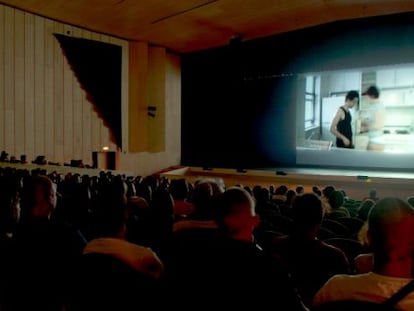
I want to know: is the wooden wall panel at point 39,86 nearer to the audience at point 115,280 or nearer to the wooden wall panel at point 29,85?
the wooden wall panel at point 29,85

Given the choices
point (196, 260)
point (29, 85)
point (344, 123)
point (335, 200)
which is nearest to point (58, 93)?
point (29, 85)

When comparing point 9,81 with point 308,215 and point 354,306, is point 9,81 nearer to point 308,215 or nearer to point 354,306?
point 308,215

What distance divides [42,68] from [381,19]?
9.67m

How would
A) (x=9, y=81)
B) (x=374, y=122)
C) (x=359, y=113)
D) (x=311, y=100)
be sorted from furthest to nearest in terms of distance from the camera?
(x=311, y=100) < (x=359, y=113) < (x=9, y=81) < (x=374, y=122)

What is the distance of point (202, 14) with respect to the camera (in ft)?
40.7

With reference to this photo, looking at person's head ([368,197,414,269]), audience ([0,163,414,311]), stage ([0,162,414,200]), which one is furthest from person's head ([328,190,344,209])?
stage ([0,162,414,200])

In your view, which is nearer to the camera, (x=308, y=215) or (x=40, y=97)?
(x=308, y=215)

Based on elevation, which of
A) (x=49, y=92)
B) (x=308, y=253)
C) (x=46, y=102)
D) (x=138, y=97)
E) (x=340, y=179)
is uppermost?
(x=138, y=97)

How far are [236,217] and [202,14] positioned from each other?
11399 millimetres

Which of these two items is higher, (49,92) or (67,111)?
(49,92)

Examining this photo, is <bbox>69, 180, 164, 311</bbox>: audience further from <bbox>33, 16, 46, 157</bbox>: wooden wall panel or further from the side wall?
<bbox>33, 16, 46, 157</bbox>: wooden wall panel

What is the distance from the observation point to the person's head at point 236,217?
1.84 m

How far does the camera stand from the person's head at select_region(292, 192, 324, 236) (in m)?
2.42

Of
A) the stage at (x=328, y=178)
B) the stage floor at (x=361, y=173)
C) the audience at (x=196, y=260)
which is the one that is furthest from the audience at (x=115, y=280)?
the stage floor at (x=361, y=173)
